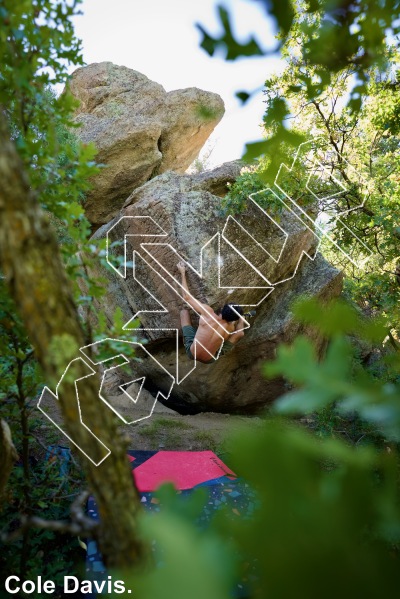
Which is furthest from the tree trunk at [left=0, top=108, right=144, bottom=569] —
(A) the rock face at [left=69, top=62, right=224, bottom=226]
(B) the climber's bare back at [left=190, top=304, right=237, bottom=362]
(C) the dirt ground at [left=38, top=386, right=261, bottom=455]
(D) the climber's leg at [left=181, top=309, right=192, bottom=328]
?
(A) the rock face at [left=69, top=62, right=224, bottom=226]

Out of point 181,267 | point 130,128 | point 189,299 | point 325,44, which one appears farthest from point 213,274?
point 130,128

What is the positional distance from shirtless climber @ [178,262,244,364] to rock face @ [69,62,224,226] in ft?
16.9

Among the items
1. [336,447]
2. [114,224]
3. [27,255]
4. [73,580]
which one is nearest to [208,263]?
[114,224]

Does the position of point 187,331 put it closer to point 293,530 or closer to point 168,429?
point 168,429

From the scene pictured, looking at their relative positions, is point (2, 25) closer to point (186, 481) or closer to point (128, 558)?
point (128, 558)

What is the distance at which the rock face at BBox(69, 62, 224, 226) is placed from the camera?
1059 cm

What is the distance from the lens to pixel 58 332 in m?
1.02

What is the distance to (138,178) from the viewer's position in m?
10.9

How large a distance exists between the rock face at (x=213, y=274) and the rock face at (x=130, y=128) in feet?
10.0

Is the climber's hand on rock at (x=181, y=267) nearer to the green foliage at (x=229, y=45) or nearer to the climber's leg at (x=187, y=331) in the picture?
the climber's leg at (x=187, y=331)

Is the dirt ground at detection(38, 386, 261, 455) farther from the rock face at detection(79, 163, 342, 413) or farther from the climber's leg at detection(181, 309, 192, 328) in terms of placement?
the climber's leg at detection(181, 309, 192, 328)

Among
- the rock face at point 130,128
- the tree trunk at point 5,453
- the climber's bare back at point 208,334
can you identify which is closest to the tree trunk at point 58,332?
the tree trunk at point 5,453

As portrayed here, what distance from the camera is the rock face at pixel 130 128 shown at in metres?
10.6

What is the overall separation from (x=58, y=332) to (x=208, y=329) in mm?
5048
